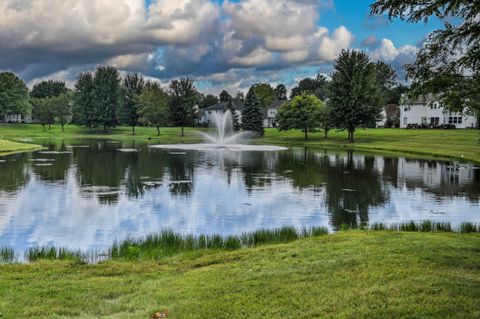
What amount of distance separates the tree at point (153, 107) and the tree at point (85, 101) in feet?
49.7

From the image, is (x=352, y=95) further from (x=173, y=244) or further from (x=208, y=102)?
(x=208, y=102)

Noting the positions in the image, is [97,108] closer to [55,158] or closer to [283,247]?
[55,158]

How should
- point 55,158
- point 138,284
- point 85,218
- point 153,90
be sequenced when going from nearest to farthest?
point 138,284 → point 85,218 → point 55,158 → point 153,90

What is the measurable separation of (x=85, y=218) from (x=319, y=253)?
10712mm

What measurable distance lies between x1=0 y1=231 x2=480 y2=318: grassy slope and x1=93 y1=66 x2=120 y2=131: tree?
4129 inches

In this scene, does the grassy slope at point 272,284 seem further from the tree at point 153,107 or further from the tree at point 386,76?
the tree at point 386,76

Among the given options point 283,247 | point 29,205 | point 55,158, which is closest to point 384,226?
point 283,247

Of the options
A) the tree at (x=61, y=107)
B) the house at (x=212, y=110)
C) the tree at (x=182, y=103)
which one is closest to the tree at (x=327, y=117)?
the tree at (x=182, y=103)

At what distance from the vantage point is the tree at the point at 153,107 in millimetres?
99500

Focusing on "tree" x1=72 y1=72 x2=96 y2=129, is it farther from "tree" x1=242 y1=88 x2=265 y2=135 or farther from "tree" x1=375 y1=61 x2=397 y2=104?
"tree" x1=375 y1=61 x2=397 y2=104

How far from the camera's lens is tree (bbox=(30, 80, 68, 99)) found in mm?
184000

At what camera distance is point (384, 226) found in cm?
1686

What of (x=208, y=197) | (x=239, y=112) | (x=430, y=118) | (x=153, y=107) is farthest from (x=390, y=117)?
(x=208, y=197)

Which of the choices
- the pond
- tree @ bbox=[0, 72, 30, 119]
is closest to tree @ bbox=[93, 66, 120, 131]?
tree @ bbox=[0, 72, 30, 119]
